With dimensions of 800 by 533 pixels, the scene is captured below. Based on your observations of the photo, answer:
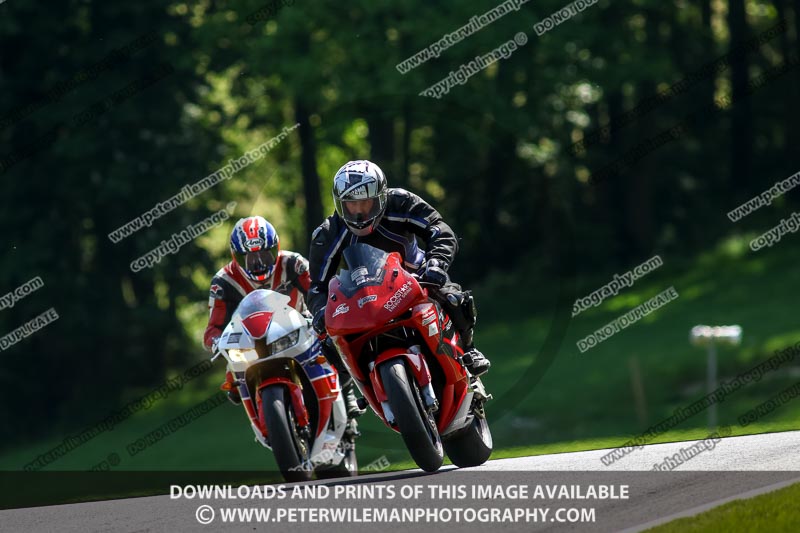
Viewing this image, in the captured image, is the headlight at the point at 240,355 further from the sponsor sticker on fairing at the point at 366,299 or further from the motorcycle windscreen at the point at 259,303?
the sponsor sticker on fairing at the point at 366,299

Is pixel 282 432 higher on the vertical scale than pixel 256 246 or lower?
lower

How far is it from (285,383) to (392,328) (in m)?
1.69

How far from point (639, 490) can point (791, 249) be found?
2521cm

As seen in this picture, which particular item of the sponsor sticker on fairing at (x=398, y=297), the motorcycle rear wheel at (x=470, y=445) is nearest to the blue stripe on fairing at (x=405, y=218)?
the sponsor sticker on fairing at (x=398, y=297)

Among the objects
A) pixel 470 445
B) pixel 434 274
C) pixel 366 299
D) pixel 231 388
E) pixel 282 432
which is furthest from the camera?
pixel 231 388

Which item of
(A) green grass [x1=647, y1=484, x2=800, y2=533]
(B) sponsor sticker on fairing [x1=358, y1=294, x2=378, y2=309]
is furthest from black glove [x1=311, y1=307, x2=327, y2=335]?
(A) green grass [x1=647, y1=484, x2=800, y2=533]

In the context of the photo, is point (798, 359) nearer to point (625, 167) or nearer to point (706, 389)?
point (706, 389)

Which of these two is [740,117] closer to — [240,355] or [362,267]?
[240,355]

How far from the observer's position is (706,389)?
22.7 meters

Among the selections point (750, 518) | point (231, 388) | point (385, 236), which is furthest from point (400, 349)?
point (231, 388)

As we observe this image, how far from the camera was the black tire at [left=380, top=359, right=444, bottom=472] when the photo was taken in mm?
8047

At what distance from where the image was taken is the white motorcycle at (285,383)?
9.61 m

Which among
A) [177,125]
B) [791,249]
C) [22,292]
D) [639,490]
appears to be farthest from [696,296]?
[639,490]

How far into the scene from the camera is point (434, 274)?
859 cm
